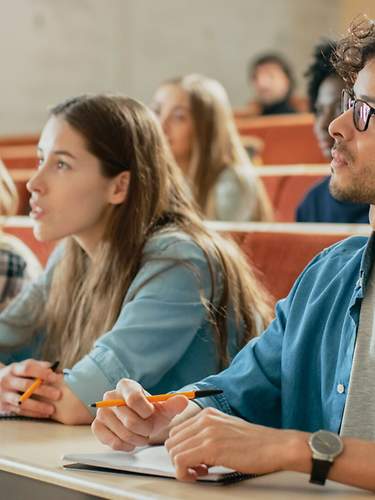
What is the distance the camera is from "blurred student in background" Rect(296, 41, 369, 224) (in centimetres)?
339

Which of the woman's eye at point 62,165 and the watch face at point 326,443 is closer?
the watch face at point 326,443

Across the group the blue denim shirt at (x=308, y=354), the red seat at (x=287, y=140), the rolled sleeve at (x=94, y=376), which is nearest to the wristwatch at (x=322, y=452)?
the blue denim shirt at (x=308, y=354)

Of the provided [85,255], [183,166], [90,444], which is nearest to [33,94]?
[183,166]

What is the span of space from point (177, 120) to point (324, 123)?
3.05ft

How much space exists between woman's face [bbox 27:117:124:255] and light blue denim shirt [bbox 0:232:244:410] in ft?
0.49

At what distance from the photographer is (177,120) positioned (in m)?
4.25

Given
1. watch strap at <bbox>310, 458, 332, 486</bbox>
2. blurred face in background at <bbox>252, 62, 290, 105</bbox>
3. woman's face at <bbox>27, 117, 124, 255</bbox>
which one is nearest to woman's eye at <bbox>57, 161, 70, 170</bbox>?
woman's face at <bbox>27, 117, 124, 255</bbox>

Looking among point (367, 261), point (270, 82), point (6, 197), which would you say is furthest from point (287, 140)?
point (367, 261)

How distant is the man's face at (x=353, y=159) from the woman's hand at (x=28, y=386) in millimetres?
647

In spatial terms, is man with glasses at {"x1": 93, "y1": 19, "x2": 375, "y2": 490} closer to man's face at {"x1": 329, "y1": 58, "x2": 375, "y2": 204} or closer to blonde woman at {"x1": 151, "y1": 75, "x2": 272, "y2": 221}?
man's face at {"x1": 329, "y1": 58, "x2": 375, "y2": 204}

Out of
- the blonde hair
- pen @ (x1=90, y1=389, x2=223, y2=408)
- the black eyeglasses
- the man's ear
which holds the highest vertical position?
the black eyeglasses

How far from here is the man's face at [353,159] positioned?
1435 millimetres

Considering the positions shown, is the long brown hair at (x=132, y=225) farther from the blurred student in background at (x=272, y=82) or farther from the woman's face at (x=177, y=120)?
the blurred student in background at (x=272, y=82)

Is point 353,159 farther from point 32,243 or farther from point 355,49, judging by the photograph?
point 32,243
